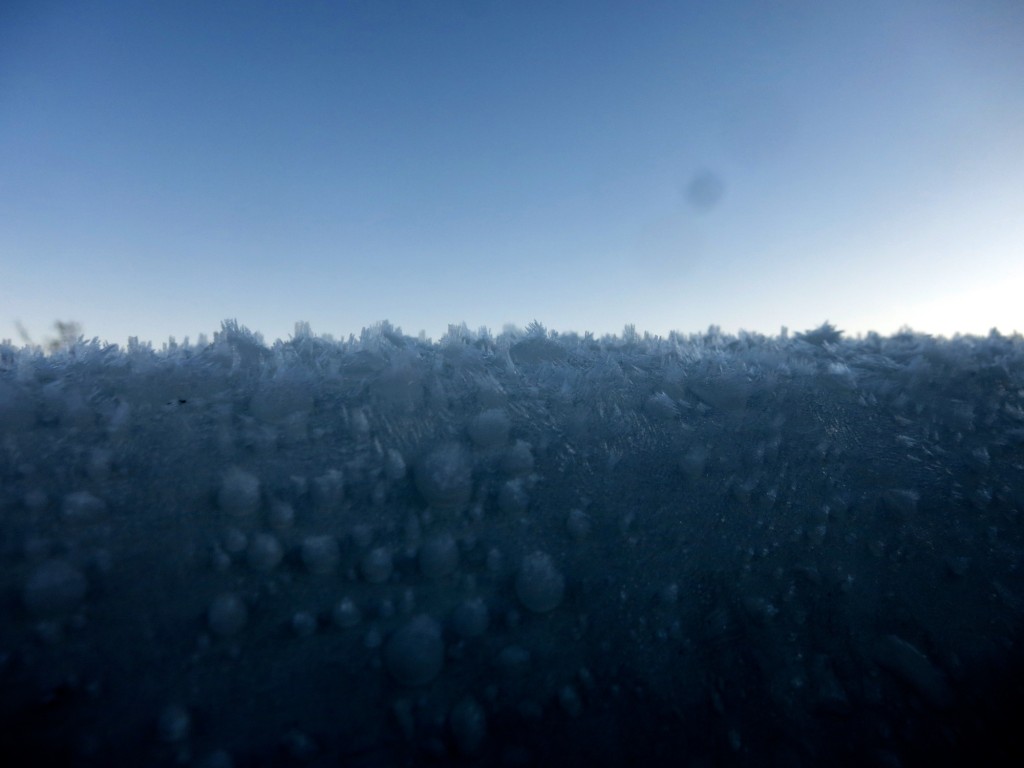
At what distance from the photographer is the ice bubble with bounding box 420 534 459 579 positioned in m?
2.30

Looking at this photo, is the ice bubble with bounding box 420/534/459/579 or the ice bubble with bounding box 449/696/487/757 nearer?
the ice bubble with bounding box 449/696/487/757

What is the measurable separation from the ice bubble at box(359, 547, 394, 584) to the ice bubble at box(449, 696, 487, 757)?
0.56 meters

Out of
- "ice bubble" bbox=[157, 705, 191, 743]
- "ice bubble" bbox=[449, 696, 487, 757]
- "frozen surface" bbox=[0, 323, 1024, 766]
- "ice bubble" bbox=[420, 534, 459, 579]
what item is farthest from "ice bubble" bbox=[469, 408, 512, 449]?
"ice bubble" bbox=[157, 705, 191, 743]

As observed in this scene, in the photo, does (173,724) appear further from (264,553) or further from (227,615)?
(264,553)

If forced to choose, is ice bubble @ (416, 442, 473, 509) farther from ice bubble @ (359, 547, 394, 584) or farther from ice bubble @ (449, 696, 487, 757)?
ice bubble @ (449, 696, 487, 757)

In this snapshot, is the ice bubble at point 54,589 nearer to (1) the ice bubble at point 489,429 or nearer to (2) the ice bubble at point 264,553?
(2) the ice bubble at point 264,553

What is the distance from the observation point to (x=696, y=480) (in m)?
2.80

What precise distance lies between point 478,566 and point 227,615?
0.97 metres

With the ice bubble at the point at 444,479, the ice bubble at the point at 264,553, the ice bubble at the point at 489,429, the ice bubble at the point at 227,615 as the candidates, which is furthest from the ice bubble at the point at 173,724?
the ice bubble at the point at 489,429

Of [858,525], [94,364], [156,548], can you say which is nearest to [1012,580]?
[858,525]

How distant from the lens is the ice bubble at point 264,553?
2215 mm

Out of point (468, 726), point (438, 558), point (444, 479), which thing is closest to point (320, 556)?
point (438, 558)

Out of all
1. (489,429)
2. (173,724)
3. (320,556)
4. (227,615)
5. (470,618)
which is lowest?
(173,724)

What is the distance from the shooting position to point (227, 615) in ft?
6.77
